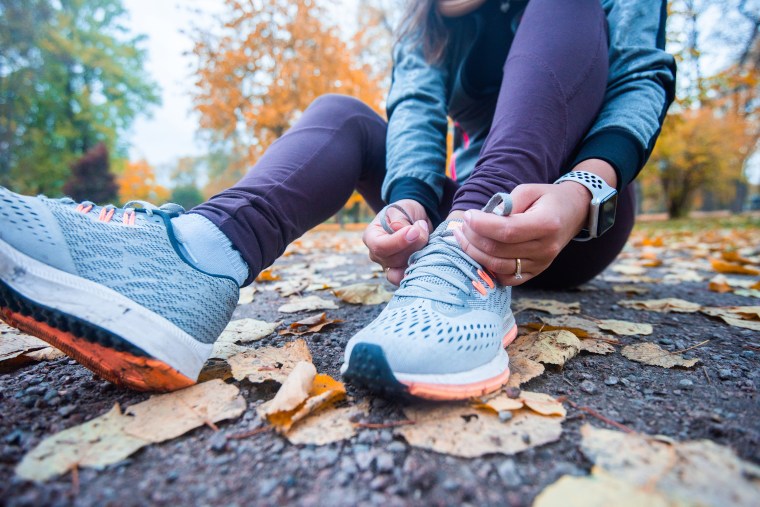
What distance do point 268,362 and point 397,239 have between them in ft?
1.06

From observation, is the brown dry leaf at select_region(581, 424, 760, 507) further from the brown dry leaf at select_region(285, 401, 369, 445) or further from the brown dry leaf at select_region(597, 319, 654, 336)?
the brown dry leaf at select_region(597, 319, 654, 336)

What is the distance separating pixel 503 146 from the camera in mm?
724

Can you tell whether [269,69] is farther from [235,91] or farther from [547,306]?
[547,306]

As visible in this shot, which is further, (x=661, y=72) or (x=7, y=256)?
(x=661, y=72)

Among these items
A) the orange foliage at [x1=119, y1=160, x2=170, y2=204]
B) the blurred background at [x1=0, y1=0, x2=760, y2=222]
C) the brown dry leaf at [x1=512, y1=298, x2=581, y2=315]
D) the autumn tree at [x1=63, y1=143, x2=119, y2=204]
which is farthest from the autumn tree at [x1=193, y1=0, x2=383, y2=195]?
the orange foliage at [x1=119, y1=160, x2=170, y2=204]

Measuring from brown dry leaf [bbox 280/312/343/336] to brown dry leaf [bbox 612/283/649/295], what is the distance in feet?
3.49

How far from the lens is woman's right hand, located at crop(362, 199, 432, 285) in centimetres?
72

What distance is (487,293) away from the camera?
2.15ft

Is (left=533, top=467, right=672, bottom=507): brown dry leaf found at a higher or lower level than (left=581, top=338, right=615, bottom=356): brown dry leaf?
higher

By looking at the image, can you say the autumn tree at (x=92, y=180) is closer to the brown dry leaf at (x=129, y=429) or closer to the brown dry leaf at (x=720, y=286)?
the brown dry leaf at (x=129, y=429)

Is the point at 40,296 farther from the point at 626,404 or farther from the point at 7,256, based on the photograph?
the point at 626,404

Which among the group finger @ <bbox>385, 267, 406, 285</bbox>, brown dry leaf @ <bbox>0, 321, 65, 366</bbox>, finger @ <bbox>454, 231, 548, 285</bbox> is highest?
finger @ <bbox>454, 231, 548, 285</bbox>

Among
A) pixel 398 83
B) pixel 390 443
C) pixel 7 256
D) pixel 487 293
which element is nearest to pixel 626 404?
pixel 487 293

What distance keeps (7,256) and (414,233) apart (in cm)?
59
